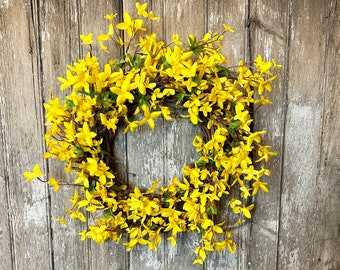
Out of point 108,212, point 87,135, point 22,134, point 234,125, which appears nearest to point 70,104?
point 87,135

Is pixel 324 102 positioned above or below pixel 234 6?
below

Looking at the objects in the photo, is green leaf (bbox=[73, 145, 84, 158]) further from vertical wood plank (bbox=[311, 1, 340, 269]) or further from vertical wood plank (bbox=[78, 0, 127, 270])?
vertical wood plank (bbox=[311, 1, 340, 269])

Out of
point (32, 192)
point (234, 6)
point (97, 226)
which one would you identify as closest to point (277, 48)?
point (234, 6)

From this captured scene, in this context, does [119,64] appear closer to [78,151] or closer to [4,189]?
[78,151]

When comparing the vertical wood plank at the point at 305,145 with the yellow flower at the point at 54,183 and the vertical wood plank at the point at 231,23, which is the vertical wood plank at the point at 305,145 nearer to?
the vertical wood plank at the point at 231,23

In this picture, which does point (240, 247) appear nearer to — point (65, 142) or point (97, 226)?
point (97, 226)

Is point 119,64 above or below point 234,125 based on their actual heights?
above
